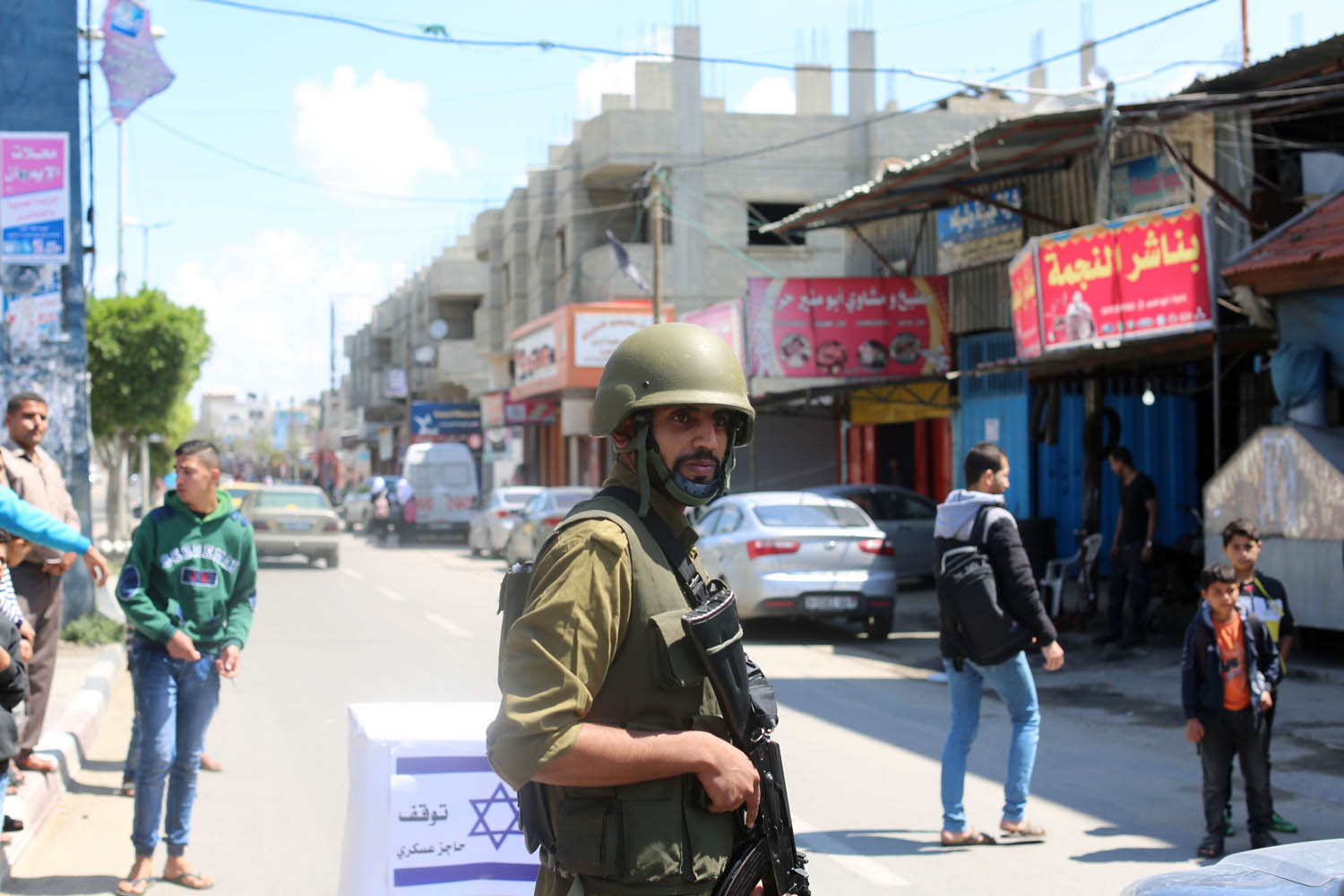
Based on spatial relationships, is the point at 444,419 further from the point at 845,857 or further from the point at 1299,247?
the point at 845,857

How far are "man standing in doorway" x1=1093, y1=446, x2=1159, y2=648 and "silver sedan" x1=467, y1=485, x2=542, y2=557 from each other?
14823 millimetres

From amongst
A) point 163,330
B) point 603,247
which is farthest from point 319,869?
point 603,247

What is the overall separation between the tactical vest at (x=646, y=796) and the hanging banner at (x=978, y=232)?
1598 centimetres

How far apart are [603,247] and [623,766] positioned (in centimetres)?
3220

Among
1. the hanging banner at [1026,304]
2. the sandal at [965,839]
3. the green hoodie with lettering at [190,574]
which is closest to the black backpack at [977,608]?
the sandal at [965,839]

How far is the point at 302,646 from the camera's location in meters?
13.4

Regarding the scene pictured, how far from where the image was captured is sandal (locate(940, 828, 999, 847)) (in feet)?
20.2

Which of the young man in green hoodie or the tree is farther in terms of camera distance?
the tree

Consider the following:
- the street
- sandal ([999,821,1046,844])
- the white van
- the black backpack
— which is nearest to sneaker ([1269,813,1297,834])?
the street

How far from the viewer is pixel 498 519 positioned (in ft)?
87.5

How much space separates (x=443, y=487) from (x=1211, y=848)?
2996 centimetres

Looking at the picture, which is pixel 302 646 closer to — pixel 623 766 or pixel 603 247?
pixel 623 766

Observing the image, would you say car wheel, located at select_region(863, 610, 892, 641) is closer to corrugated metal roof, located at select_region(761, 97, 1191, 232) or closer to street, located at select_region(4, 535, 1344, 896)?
street, located at select_region(4, 535, 1344, 896)

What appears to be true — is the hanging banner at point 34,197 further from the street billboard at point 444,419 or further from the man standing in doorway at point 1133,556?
the street billboard at point 444,419
